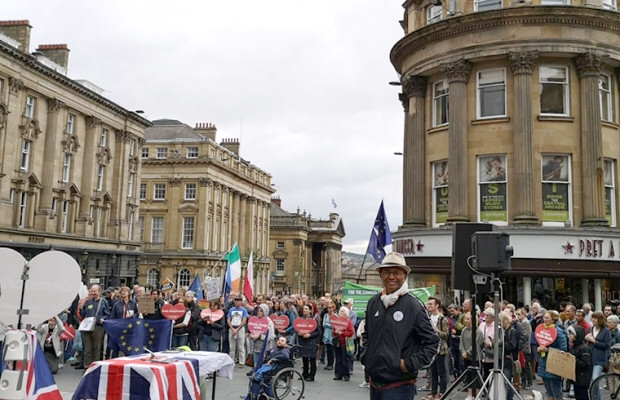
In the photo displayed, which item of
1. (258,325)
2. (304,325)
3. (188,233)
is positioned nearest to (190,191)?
(188,233)

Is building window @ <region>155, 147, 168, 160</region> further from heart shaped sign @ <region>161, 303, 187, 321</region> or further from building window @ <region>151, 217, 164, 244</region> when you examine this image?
heart shaped sign @ <region>161, 303, 187, 321</region>

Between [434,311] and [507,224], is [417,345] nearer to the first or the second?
[434,311]

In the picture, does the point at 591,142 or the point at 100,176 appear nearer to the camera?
the point at 591,142

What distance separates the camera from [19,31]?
142 feet

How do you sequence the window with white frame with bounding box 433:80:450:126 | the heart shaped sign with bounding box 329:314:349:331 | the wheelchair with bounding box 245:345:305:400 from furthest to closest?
the window with white frame with bounding box 433:80:450:126 < the heart shaped sign with bounding box 329:314:349:331 < the wheelchair with bounding box 245:345:305:400

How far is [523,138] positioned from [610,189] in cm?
446

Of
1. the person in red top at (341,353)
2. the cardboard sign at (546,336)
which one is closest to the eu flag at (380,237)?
the person in red top at (341,353)

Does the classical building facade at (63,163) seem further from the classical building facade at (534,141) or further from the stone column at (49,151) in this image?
the classical building facade at (534,141)

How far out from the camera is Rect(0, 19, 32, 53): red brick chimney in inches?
1699

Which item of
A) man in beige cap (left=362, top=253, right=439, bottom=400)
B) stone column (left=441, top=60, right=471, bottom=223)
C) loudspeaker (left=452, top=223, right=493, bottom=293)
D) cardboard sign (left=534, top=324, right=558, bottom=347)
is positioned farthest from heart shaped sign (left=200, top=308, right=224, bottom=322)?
man in beige cap (left=362, top=253, right=439, bottom=400)

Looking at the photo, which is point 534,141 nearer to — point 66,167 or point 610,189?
point 610,189

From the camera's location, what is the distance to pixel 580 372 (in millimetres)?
11555

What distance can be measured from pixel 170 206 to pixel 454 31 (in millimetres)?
54630

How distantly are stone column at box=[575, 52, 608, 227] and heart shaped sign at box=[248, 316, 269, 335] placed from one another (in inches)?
518
